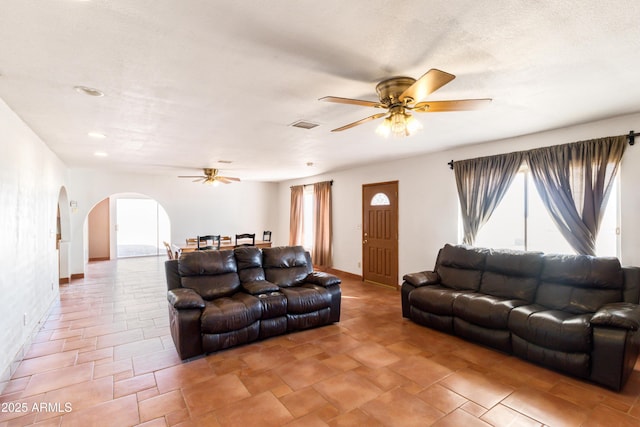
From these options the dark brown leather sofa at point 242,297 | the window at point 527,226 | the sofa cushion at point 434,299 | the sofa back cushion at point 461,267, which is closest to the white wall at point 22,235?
the dark brown leather sofa at point 242,297

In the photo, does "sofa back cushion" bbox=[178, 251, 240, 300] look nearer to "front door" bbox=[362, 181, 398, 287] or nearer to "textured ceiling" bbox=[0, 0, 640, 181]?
"textured ceiling" bbox=[0, 0, 640, 181]

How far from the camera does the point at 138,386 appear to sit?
2.54 meters

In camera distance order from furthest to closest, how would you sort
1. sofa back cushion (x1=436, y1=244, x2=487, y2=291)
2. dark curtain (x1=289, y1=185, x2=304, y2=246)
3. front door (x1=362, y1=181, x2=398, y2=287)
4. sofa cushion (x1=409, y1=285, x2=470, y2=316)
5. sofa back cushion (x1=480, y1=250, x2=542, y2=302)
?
dark curtain (x1=289, y1=185, x2=304, y2=246), front door (x1=362, y1=181, x2=398, y2=287), sofa back cushion (x1=436, y1=244, x2=487, y2=291), sofa cushion (x1=409, y1=285, x2=470, y2=316), sofa back cushion (x1=480, y1=250, x2=542, y2=302)

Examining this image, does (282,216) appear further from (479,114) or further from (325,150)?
(479,114)

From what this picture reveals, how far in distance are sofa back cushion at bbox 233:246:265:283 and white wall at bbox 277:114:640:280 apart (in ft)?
8.92

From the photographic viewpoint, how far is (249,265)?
4.06 m

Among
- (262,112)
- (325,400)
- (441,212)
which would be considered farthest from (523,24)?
(441,212)

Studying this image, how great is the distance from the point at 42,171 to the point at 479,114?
5.47 m

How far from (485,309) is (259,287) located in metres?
2.49

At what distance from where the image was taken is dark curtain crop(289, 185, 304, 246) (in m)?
8.55

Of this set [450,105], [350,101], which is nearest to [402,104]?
[450,105]

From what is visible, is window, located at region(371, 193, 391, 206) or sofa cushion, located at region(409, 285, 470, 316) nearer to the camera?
sofa cushion, located at region(409, 285, 470, 316)

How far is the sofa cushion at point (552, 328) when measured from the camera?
2598mm

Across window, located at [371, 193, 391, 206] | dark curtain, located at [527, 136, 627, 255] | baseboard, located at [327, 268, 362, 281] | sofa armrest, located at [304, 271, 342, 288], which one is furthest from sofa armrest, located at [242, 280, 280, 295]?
dark curtain, located at [527, 136, 627, 255]
